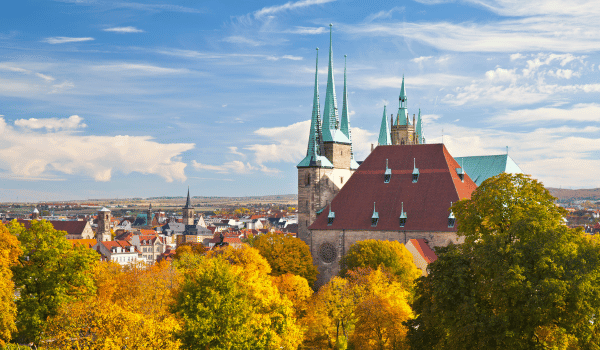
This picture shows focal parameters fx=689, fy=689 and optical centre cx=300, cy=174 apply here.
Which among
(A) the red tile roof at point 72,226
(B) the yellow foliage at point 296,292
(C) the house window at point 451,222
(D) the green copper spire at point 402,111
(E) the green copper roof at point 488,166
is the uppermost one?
(D) the green copper spire at point 402,111

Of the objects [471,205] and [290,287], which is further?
[290,287]

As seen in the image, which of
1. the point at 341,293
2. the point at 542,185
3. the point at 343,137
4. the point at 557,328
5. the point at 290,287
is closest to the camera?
the point at 557,328

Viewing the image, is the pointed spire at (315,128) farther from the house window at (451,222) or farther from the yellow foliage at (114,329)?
the yellow foliage at (114,329)

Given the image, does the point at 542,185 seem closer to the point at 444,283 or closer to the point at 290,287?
the point at 444,283

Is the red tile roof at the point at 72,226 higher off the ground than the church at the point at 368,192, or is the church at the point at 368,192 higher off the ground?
the church at the point at 368,192

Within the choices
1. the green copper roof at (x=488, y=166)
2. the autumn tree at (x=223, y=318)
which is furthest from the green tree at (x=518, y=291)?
the green copper roof at (x=488, y=166)

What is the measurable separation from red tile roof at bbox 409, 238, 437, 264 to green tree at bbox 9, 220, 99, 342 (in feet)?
97.5

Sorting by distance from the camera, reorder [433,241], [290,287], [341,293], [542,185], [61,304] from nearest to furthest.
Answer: [542,185] < [61,304] < [341,293] < [290,287] < [433,241]

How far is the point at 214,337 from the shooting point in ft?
106

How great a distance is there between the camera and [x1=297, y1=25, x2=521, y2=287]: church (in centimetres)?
6381

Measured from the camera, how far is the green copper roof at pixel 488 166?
80.4 meters

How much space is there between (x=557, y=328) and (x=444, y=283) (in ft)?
15.0

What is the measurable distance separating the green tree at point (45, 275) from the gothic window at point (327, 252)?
1220 inches

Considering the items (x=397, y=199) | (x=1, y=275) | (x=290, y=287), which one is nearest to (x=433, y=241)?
(x=397, y=199)
